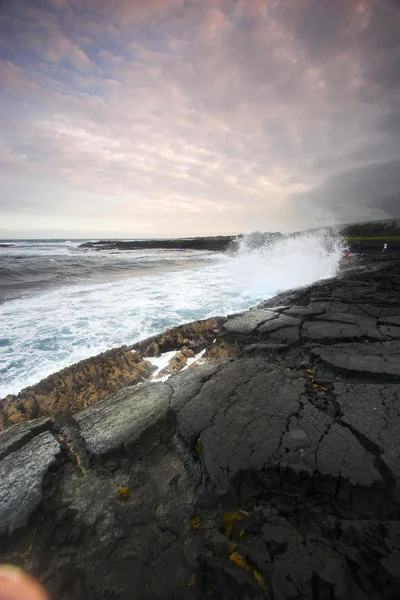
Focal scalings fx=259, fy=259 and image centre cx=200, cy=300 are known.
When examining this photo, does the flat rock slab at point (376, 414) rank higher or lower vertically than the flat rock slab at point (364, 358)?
lower

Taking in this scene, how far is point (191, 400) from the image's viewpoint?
3711 millimetres

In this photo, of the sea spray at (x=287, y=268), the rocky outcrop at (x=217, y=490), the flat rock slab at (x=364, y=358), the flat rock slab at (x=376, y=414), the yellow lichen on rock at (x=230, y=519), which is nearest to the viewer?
the rocky outcrop at (x=217, y=490)

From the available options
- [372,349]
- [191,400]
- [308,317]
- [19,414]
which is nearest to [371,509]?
[191,400]

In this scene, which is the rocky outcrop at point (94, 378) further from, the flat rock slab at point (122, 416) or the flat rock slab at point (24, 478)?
the flat rock slab at point (24, 478)

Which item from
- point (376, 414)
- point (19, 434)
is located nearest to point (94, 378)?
point (19, 434)

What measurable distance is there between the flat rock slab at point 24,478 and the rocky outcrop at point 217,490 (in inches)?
0.6

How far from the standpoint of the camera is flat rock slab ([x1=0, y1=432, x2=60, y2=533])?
2.36 metres

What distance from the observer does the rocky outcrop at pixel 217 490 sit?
1.90 m

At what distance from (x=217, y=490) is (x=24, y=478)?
199cm

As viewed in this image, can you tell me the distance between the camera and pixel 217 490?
244 cm

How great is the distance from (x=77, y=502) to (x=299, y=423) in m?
2.52

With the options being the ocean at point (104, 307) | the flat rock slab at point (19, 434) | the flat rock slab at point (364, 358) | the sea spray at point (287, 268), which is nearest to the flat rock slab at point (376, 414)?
the flat rock slab at point (364, 358)

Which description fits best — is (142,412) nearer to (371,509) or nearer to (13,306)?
(371,509)

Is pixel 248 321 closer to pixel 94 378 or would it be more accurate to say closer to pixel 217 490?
pixel 94 378
